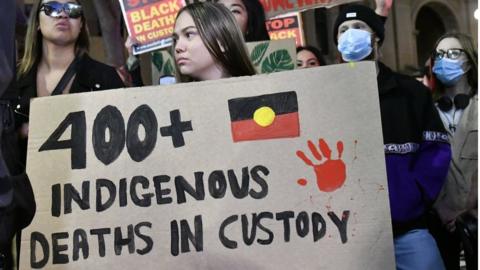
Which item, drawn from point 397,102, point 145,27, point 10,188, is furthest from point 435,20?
point 10,188

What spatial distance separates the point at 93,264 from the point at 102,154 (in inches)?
13.8

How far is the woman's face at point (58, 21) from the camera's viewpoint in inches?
111

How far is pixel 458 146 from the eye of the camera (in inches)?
129

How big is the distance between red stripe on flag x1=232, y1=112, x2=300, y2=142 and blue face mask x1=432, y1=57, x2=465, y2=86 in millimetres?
1735

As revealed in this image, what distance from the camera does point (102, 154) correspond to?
2.18m

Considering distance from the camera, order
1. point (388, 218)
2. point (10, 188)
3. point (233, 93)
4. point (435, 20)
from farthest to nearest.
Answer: point (435, 20) < point (233, 93) < point (388, 218) < point (10, 188)

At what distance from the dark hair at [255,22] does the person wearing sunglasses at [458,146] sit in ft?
3.21

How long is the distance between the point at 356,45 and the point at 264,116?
35.2 inches

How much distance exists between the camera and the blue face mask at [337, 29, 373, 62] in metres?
2.88

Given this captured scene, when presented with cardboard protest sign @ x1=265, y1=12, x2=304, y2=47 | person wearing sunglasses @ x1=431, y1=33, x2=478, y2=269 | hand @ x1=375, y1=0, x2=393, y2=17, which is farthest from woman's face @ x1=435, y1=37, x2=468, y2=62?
cardboard protest sign @ x1=265, y1=12, x2=304, y2=47

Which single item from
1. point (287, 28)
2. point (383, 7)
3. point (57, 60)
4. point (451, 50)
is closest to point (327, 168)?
point (57, 60)

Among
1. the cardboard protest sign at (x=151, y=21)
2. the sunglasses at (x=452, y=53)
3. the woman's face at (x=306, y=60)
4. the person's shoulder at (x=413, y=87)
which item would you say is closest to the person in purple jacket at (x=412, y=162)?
the person's shoulder at (x=413, y=87)

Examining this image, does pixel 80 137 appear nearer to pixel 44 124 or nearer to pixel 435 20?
pixel 44 124

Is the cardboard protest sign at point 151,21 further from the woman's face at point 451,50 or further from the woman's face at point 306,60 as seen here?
the woman's face at point 451,50
